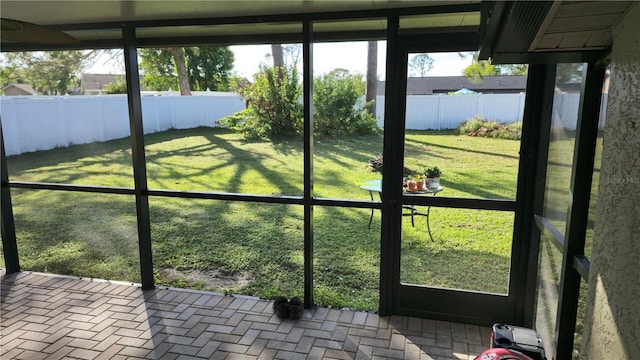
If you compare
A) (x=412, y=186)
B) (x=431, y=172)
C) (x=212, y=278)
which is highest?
(x=431, y=172)

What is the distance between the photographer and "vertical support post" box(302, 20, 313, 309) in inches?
119

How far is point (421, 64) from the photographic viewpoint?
3004 millimetres

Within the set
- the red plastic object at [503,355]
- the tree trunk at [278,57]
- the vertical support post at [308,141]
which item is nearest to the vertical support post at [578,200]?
the red plastic object at [503,355]

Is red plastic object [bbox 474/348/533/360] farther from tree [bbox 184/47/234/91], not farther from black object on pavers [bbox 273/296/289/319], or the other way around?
tree [bbox 184/47/234/91]

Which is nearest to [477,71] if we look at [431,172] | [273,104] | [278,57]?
[431,172]

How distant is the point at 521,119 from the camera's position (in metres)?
2.85

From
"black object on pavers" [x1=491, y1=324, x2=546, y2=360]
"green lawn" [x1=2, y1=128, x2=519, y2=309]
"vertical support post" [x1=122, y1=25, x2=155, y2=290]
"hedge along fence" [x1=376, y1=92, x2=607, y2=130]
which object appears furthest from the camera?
"vertical support post" [x1=122, y1=25, x2=155, y2=290]

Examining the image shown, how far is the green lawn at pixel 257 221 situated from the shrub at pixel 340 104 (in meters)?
0.26

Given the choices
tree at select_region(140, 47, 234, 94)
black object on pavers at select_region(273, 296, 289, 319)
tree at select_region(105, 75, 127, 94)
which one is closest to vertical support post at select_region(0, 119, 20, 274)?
black object on pavers at select_region(273, 296, 289, 319)

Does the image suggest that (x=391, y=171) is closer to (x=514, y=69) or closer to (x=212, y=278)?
(x=514, y=69)

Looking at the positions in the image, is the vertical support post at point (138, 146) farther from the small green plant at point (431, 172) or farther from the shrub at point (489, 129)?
the shrub at point (489, 129)

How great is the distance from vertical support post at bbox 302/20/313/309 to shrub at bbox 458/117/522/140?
118 centimetres

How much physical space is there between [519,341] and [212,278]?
3155mm

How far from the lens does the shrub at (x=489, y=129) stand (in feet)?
9.48
